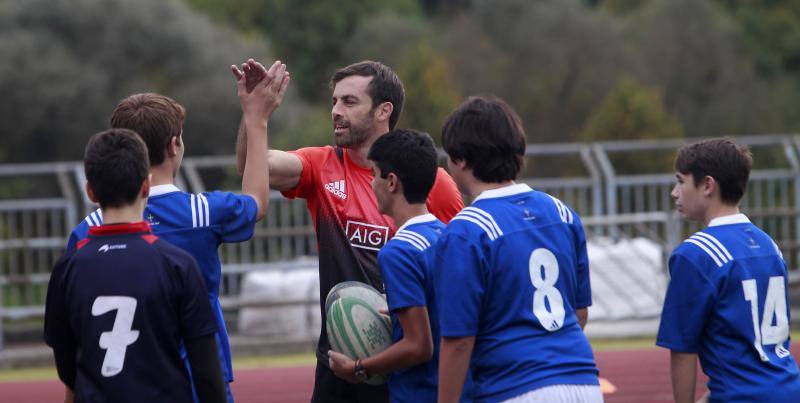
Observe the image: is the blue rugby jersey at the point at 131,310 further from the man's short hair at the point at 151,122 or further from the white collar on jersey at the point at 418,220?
the white collar on jersey at the point at 418,220

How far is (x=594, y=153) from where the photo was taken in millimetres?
12953

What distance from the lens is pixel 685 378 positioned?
4156 millimetres

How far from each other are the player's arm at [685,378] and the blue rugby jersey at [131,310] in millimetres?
1676

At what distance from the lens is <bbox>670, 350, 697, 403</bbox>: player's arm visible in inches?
164

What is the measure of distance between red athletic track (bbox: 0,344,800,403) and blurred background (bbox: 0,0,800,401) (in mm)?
1459

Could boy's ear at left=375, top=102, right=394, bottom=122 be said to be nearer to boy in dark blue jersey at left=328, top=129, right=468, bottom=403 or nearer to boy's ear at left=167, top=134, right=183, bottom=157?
boy in dark blue jersey at left=328, top=129, right=468, bottom=403

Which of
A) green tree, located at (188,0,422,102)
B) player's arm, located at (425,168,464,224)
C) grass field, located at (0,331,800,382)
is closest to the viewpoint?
player's arm, located at (425,168,464,224)

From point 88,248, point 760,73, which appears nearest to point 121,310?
point 88,248

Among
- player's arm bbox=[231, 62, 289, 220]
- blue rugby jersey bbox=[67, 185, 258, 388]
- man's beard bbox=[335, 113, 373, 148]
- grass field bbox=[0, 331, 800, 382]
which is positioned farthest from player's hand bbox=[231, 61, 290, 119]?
grass field bbox=[0, 331, 800, 382]

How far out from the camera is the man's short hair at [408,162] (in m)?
4.09

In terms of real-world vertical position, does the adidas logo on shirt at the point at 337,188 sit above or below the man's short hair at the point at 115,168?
below

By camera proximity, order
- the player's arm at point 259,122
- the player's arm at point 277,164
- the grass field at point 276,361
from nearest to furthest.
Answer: the player's arm at point 259,122 → the player's arm at point 277,164 → the grass field at point 276,361

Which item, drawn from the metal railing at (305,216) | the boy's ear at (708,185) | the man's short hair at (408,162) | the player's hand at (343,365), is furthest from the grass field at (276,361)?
the boy's ear at (708,185)

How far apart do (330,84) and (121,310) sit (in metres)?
1.85
